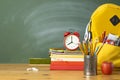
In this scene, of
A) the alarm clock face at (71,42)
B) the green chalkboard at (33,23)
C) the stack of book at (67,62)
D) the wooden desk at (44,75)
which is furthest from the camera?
the green chalkboard at (33,23)

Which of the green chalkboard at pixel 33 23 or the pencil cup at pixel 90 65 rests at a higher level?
the green chalkboard at pixel 33 23

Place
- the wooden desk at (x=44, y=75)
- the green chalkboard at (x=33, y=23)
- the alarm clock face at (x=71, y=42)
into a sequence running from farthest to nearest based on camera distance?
the green chalkboard at (x=33, y=23) < the alarm clock face at (x=71, y=42) < the wooden desk at (x=44, y=75)

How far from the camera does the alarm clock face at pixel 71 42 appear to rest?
170 centimetres

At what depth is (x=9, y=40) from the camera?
5.98 feet

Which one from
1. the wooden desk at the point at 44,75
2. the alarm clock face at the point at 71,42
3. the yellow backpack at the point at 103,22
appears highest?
the yellow backpack at the point at 103,22

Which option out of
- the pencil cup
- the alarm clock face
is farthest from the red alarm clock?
the pencil cup

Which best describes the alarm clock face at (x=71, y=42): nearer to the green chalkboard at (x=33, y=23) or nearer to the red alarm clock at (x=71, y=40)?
the red alarm clock at (x=71, y=40)

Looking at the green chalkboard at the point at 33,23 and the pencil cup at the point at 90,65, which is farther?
the green chalkboard at the point at 33,23

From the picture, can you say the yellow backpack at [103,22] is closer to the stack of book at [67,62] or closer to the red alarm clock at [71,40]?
the red alarm clock at [71,40]

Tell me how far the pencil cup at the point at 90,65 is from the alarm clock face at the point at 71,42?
0.27 meters

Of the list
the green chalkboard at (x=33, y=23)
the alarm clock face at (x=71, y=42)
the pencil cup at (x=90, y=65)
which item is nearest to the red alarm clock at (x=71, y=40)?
the alarm clock face at (x=71, y=42)

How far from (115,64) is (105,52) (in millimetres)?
114

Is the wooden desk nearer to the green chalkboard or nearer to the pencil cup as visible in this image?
the pencil cup

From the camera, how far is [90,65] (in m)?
1.43
